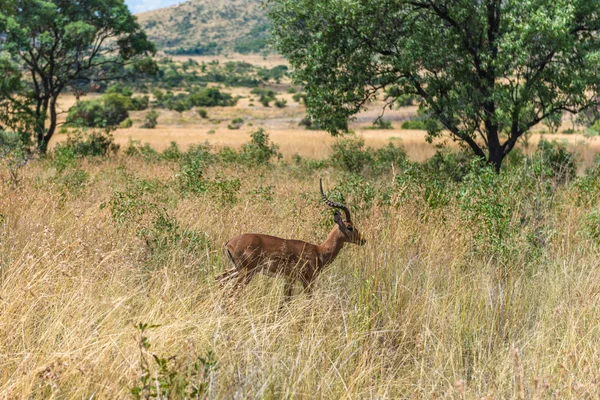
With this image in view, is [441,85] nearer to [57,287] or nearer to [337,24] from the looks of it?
[337,24]

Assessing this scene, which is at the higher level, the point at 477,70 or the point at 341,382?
the point at 477,70

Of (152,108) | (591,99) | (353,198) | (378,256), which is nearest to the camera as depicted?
(378,256)

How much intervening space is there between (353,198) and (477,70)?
6576mm

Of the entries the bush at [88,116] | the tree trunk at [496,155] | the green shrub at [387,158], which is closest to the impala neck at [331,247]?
the tree trunk at [496,155]

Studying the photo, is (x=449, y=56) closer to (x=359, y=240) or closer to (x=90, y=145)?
(x=359, y=240)

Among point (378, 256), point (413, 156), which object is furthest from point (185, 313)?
point (413, 156)

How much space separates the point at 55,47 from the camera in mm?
19141

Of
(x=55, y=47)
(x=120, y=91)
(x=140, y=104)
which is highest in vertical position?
(x=120, y=91)

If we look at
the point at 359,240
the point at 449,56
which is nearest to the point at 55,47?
the point at 449,56

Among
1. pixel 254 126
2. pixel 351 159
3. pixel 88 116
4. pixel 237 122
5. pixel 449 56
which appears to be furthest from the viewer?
pixel 237 122

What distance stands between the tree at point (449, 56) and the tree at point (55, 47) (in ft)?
26.0

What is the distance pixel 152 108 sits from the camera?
64.0 meters

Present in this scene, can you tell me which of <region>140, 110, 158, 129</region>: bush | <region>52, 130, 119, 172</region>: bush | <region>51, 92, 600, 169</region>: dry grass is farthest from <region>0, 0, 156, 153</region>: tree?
<region>140, 110, 158, 129</region>: bush

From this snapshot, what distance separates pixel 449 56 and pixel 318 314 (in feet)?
31.3
